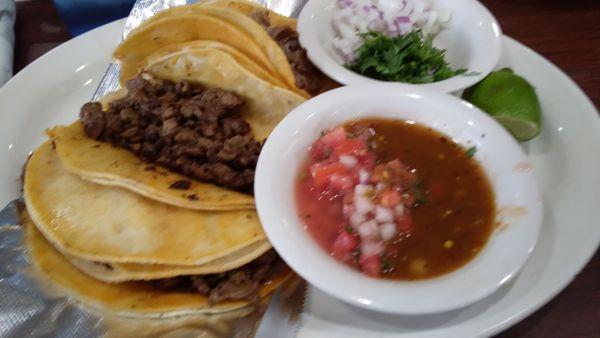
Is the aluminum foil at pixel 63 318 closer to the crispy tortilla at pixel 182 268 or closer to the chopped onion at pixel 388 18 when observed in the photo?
the crispy tortilla at pixel 182 268

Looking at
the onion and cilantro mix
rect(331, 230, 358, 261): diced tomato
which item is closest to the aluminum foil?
rect(331, 230, 358, 261): diced tomato

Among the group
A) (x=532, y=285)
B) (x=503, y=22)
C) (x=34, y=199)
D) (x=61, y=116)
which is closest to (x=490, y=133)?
(x=532, y=285)

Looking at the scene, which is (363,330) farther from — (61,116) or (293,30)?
(61,116)

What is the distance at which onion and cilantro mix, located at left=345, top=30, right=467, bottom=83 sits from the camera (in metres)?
2.70

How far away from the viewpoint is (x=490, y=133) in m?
2.17

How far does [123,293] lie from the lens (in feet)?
6.72

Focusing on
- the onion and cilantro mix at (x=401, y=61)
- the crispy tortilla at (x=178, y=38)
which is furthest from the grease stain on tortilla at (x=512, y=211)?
the crispy tortilla at (x=178, y=38)

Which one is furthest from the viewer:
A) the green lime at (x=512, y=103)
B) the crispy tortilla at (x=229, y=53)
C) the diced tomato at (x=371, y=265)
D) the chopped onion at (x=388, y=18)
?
the chopped onion at (x=388, y=18)

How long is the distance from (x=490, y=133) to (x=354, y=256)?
0.82 m

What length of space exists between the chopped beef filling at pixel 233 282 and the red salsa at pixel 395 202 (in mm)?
281

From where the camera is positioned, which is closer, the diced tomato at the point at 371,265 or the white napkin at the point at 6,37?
the diced tomato at the point at 371,265

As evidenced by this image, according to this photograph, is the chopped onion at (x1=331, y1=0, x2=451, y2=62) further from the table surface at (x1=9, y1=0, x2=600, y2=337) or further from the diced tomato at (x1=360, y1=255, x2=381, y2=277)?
the diced tomato at (x1=360, y1=255, x2=381, y2=277)

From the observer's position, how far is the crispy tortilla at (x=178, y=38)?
2.55 metres

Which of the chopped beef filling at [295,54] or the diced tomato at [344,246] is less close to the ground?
the chopped beef filling at [295,54]
